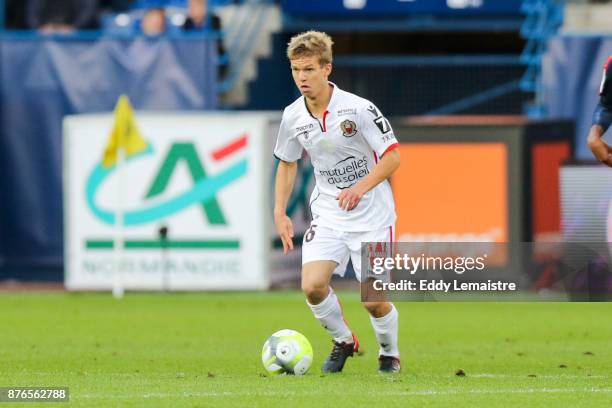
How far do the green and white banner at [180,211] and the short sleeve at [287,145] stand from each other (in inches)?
359

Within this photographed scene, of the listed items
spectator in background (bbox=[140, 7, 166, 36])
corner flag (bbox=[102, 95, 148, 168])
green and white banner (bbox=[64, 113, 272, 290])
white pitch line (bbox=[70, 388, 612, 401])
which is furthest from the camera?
spectator in background (bbox=[140, 7, 166, 36])

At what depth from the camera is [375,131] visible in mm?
9797

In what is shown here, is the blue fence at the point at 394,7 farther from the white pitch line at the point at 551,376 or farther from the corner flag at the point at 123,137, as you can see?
the white pitch line at the point at 551,376

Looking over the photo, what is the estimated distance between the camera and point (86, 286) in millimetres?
19531

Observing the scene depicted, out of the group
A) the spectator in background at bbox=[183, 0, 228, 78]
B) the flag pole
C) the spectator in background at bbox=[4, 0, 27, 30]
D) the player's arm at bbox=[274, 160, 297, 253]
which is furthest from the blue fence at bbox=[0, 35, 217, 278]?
the player's arm at bbox=[274, 160, 297, 253]

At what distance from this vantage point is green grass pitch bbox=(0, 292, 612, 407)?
8844 millimetres

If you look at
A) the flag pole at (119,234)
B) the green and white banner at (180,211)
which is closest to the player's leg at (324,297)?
the flag pole at (119,234)

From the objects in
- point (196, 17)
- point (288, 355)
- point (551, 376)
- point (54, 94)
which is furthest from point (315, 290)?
point (196, 17)

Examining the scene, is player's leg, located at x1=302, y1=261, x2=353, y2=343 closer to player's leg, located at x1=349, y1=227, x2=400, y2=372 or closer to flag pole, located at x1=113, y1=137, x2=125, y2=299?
player's leg, located at x1=349, y1=227, x2=400, y2=372

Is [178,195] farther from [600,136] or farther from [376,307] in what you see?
[600,136]

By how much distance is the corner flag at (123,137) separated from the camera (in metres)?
18.8

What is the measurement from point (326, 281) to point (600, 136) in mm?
1947

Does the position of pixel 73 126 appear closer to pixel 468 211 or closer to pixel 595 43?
pixel 468 211

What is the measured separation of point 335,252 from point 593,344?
12.4ft
